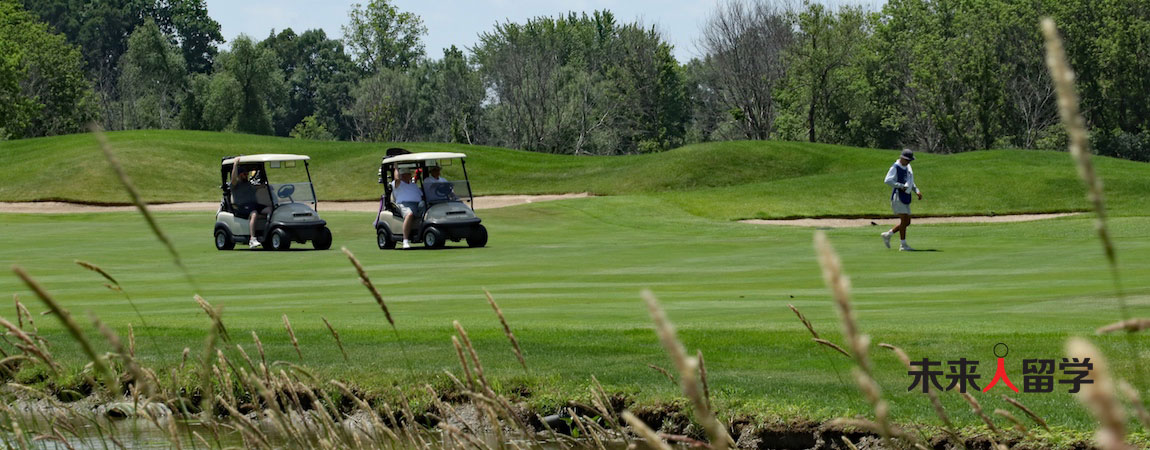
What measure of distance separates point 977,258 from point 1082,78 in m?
60.0

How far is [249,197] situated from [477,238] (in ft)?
16.6

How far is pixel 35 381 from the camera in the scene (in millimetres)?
10602

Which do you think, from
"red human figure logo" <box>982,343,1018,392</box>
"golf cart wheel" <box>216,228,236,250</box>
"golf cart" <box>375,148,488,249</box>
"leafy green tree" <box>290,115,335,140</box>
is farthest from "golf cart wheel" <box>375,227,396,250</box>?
"leafy green tree" <box>290,115,335,140</box>

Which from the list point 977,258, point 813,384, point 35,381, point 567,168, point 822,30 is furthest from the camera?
point 822,30

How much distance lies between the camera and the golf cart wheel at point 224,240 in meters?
26.0

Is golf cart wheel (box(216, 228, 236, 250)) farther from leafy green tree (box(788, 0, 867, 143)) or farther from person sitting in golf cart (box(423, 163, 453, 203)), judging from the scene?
leafy green tree (box(788, 0, 867, 143))

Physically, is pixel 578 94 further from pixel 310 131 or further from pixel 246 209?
pixel 246 209

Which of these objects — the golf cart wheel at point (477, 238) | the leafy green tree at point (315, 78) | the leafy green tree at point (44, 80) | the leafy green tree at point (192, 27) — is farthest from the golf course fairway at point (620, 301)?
the leafy green tree at point (192, 27)

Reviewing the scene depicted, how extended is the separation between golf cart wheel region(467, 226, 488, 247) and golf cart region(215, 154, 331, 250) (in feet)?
10.0

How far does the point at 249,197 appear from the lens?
26453 millimetres

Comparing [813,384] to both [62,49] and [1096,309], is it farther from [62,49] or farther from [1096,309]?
[62,49]

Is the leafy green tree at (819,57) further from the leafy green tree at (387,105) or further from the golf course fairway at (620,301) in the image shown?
the golf course fairway at (620,301)

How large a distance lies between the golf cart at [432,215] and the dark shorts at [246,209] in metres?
2.57

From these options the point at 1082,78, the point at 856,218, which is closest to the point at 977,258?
the point at 856,218
